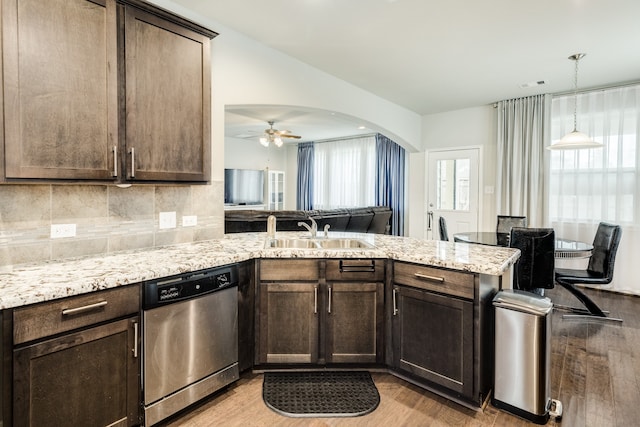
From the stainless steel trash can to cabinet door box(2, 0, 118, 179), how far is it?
8.00 feet

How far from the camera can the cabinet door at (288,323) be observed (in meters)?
2.38

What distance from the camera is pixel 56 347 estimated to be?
4.85 ft

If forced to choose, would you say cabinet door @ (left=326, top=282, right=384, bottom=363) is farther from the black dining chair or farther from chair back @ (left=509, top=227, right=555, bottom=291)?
the black dining chair

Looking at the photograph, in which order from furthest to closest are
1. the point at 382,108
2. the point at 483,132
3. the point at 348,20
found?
the point at 483,132 → the point at 382,108 → the point at 348,20

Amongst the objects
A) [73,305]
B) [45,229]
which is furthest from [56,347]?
[45,229]

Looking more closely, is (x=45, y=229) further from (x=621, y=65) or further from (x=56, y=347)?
(x=621, y=65)

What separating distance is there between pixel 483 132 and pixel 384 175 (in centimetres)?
246

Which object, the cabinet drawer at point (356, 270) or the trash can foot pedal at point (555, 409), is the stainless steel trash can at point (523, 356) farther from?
the cabinet drawer at point (356, 270)

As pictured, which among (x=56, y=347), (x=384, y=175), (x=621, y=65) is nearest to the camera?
(x=56, y=347)

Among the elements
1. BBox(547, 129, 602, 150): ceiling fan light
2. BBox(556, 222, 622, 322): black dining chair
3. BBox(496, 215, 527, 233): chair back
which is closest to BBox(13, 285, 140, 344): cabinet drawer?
BBox(556, 222, 622, 322): black dining chair

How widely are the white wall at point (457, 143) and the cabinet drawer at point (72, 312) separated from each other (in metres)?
5.44

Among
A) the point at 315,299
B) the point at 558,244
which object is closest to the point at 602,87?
the point at 558,244

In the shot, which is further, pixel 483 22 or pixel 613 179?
pixel 613 179

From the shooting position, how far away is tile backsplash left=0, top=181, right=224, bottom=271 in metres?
1.88
